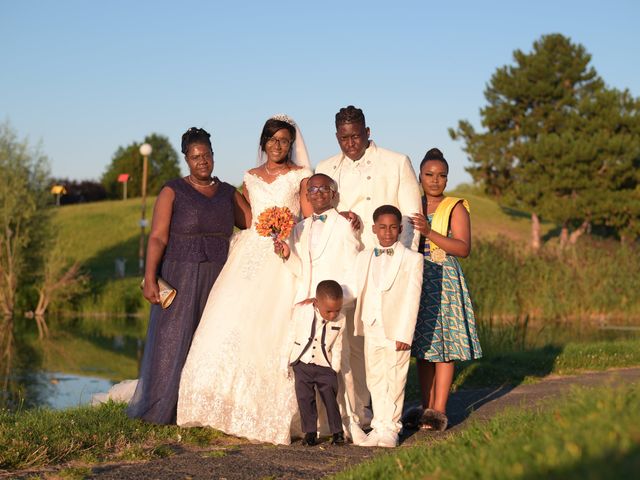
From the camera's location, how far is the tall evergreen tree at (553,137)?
42.1 metres

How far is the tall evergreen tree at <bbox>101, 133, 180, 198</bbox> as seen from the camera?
73375 mm

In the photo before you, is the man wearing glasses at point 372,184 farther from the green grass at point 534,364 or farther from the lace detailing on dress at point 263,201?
the green grass at point 534,364

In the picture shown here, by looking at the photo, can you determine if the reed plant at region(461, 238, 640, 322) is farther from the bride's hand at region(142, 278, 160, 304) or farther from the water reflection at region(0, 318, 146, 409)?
the bride's hand at region(142, 278, 160, 304)

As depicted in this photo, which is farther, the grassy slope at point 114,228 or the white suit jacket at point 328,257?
the grassy slope at point 114,228

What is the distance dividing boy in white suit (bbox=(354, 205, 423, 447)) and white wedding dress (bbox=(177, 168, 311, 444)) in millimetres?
656

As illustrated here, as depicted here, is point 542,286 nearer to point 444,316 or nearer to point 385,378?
point 444,316

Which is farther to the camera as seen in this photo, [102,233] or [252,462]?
[102,233]

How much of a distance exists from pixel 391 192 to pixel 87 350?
13937 mm

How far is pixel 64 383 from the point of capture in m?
15.9

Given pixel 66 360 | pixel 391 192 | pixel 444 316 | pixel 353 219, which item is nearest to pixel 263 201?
pixel 353 219

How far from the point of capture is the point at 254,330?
7.11 metres

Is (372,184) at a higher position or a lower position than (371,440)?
higher

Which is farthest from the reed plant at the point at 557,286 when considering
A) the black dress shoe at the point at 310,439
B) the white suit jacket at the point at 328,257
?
the black dress shoe at the point at 310,439

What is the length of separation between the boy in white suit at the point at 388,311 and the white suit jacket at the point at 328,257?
0.13 m
